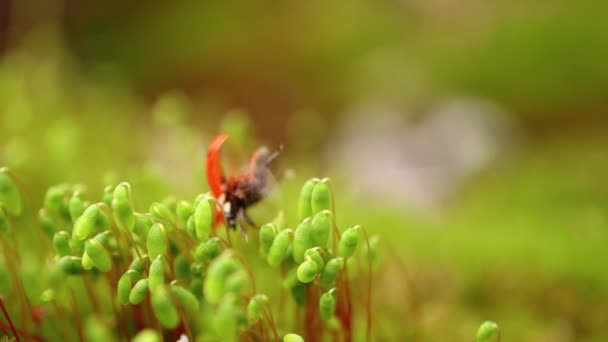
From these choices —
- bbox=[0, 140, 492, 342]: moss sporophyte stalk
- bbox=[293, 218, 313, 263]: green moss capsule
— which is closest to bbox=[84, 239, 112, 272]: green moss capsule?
bbox=[0, 140, 492, 342]: moss sporophyte stalk

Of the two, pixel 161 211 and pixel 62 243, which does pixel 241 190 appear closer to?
pixel 161 211

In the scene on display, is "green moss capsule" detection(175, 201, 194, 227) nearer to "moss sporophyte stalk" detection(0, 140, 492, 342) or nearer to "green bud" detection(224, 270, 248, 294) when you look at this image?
"moss sporophyte stalk" detection(0, 140, 492, 342)

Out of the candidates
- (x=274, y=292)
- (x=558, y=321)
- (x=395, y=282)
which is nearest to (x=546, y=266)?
(x=558, y=321)

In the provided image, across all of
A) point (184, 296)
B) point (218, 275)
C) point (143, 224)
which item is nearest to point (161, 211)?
point (143, 224)

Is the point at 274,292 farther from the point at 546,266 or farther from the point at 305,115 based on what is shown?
the point at 305,115

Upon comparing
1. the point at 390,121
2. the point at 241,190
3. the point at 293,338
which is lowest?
the point at 293,338

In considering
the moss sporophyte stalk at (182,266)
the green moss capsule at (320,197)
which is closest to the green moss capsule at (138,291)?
the moss sporophyte stalk at (182,266)
